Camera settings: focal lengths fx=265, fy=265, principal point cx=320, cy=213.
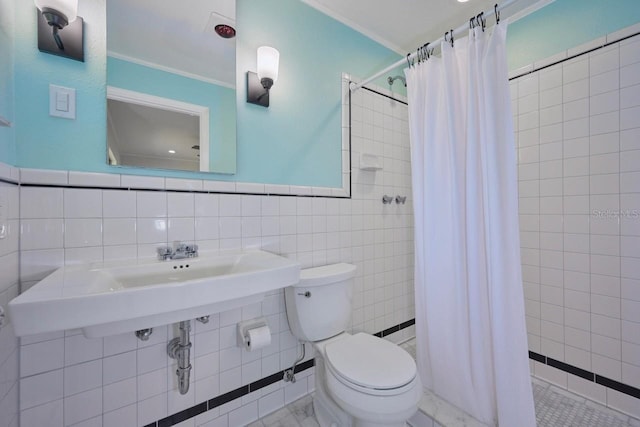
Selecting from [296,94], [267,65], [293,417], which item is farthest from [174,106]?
[293,417]

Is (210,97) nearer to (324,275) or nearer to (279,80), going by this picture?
(279,80)

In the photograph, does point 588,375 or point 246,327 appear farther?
point 588,375

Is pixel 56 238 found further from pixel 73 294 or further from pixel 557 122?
pixel 557 122

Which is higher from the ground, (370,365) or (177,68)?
(177,68)

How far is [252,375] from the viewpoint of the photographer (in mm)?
1406

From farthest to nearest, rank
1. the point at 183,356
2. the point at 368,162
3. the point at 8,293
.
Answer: the point at 368,162 → the point at 183,356 → the point at 8,293

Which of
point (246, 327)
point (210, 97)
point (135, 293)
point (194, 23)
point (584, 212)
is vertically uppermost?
point (194, 23)

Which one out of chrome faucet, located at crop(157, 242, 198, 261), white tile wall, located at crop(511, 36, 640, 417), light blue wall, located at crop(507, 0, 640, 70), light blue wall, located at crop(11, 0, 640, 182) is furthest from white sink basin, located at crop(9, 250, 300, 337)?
light blue wall, located at crop(507, 0, 640, 70)

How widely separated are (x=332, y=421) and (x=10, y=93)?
6.31ft

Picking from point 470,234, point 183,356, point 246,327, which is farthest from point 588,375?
point 183,356

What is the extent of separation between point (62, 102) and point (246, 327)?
1.22 meters

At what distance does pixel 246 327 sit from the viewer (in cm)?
134

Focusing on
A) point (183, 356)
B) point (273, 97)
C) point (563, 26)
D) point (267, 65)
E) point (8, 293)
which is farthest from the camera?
point (563, 26)

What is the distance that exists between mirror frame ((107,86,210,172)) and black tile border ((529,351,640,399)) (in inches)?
94.3
